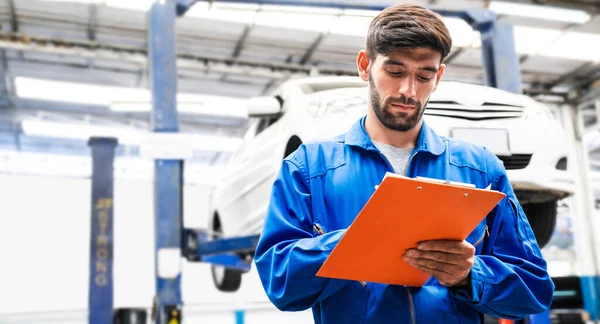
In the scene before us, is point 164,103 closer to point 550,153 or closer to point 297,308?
point 550,153

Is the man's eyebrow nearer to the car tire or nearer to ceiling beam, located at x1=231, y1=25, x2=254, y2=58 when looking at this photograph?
the car tire

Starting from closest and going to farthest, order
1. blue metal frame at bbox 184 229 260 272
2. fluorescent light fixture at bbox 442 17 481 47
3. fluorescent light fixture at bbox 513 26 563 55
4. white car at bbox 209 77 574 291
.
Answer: white car at bbox 209 77 574 291, blue metal frame at bbox 184 229 260 272, fluorescent light fixture at bbox 442 17 481 47, fluorescent light fixture at bbox 513 26 563 55

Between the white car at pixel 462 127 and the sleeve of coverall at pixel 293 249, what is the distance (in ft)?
4.97

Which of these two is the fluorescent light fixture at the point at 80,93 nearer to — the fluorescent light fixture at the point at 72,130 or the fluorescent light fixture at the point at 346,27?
the fluorescent light fixture at the point at 72,130

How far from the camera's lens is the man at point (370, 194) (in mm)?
1188

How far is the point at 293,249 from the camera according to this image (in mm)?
1161

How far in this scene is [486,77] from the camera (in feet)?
14.0

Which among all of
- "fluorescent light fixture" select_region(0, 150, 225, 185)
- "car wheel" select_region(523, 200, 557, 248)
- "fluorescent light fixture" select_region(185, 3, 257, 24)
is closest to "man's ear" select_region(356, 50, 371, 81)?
"car wheel" select_region(523, 200, 557, 248)

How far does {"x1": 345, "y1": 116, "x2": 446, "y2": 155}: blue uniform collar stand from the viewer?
1.31 metres

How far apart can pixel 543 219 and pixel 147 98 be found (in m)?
6.95

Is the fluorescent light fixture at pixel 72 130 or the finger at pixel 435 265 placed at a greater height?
the fluorescent light fixture at pixel 72 130

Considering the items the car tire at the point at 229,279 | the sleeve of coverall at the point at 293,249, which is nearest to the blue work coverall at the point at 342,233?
the sleeve of coverall at the point at 293,249

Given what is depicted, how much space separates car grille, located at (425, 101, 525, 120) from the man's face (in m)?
1.67

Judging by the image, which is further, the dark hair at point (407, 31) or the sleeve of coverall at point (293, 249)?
the dark hair at point (407, 31)
